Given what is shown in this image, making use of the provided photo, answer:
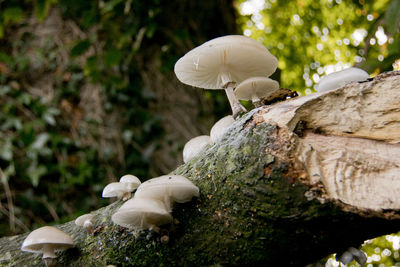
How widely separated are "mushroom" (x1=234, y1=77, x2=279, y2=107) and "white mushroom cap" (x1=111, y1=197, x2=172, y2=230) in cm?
87

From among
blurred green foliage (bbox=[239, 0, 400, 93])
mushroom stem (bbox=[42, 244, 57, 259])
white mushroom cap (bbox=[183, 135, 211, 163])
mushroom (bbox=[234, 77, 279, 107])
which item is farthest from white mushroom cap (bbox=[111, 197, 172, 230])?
blurred green foliage (bbox=[239, 0, 400, 93])

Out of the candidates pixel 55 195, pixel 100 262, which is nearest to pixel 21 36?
pixel 55 195

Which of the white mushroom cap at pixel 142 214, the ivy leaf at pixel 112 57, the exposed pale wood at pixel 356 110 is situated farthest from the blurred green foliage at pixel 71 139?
the exposed pale wood at pixel 356 110

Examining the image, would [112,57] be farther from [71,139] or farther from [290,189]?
[290,189]

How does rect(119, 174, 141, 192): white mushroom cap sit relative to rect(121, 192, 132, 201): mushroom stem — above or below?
above

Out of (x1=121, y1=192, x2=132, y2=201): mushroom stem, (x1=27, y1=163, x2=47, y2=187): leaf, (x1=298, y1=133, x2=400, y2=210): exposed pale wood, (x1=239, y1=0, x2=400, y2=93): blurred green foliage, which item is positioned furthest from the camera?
(x1=239, y1=0, x2=400, y2=93): blurred green foliage

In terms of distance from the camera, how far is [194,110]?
4.09 meters

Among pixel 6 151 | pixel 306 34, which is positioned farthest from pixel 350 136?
pixel 306 34

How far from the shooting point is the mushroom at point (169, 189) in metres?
1.30

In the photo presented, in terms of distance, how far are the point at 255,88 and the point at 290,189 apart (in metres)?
0.86

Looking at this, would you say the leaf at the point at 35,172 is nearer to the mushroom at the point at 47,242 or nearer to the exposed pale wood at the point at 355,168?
the mushroom at the point at 47,242

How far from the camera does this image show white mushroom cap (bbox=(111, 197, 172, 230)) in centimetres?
123

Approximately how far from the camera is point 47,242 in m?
1.44

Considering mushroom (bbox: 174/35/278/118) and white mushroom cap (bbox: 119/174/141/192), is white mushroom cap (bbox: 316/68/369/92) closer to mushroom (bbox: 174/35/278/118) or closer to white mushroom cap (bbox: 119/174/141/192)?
mushroom (bbox: 174/35/278/118)
